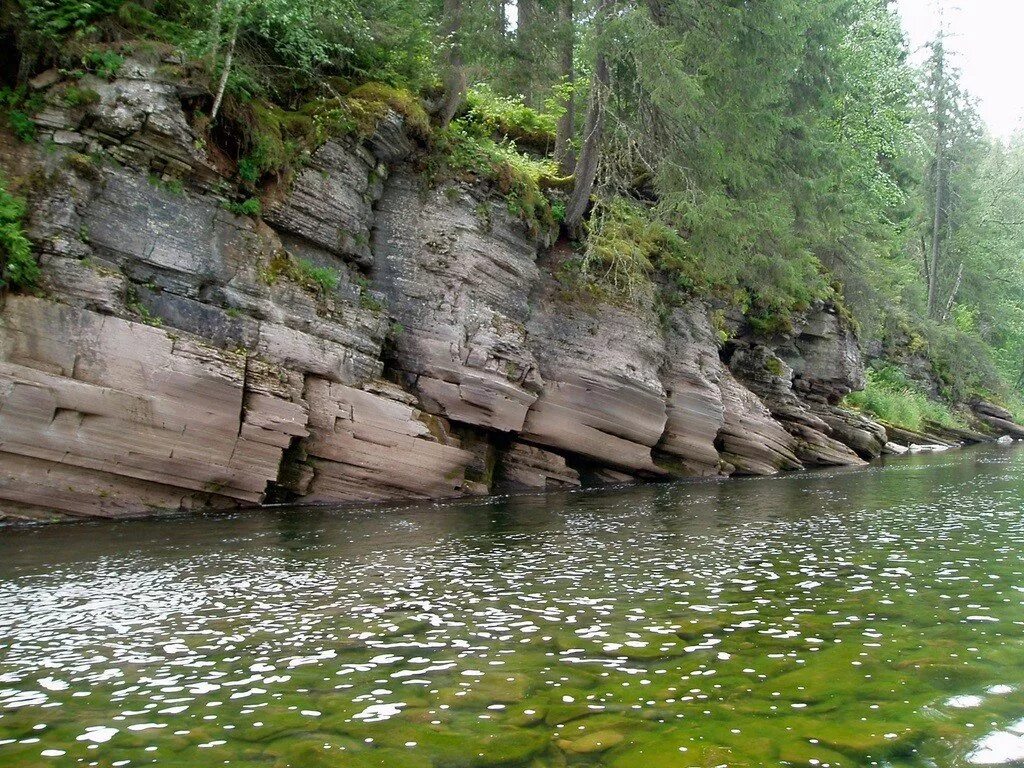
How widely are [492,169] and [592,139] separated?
2538 mm

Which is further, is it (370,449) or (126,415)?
(370,449)

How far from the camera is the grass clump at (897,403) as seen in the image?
38144 millimetres

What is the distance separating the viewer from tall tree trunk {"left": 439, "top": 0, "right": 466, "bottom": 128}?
19.2 metres

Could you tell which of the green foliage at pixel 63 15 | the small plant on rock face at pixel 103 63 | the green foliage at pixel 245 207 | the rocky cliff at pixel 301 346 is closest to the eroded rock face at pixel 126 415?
the rocky cliff at pixel 301 346

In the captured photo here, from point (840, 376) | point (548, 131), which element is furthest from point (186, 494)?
point (840, 376)

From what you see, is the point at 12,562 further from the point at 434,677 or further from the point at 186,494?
the point at 434,677

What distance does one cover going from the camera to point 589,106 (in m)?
19.7

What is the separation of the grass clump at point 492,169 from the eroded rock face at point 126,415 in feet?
24.8

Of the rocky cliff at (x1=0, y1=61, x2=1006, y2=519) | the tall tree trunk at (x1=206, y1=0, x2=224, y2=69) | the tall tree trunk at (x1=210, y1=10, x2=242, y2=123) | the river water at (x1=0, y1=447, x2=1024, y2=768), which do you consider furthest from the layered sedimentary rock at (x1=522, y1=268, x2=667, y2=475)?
the tall tree trunk at (x1=206, y1=0, x2=224, y2=69)

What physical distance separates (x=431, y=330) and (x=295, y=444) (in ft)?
14.8

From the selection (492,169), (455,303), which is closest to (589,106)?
(492,169)

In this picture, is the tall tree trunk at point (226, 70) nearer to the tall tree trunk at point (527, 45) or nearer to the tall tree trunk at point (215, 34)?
the tall tree trunk at point (215, 34)

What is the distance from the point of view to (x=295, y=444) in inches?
606

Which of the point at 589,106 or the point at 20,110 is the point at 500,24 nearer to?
the point at 589,106
